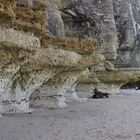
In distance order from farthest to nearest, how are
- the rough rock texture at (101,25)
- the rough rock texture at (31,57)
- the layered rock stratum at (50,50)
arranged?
the rough rock texture at (101,25) < the layered rock stratum at (50,50) < the rough rock texture at (31,57)

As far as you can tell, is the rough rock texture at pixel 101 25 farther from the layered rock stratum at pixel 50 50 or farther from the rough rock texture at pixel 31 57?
the rough rock texture at pixel 31 57

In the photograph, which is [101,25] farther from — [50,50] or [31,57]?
[31,57]

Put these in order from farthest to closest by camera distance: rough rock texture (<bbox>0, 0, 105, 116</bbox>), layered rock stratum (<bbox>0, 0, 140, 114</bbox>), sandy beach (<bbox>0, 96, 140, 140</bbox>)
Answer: layered rock stratum (<bbox>0, 0, 140, 114</bbox>) → rough rock texture (<bbox>0, 0, 105, 116</bbox>) → sandy beach (<bbox>0, 96, 140, 140</bbox>)

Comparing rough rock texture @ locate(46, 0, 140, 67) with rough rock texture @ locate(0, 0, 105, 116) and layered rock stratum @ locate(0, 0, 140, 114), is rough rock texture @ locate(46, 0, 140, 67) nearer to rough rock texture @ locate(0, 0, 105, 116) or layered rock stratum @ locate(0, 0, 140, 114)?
layered rock stratum @ locate(0, 0, 140, 114)

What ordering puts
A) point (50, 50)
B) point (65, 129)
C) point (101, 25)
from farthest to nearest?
point (101, 25)
point (50, 50)
point (65, 129)

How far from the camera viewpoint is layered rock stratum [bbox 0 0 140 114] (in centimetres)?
990

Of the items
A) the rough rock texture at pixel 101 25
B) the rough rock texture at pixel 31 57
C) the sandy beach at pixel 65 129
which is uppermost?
the rough rock texture at pixel 101 25

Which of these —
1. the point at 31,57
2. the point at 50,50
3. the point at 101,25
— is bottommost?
the point at 31,57

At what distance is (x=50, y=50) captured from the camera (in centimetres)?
1421

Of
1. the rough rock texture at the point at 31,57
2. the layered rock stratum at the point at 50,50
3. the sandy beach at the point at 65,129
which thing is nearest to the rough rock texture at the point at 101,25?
the layered rock stratum at the point at 50,50

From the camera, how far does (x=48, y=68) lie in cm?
1395

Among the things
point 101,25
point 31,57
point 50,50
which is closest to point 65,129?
point 31,57

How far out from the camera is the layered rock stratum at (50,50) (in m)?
9.90

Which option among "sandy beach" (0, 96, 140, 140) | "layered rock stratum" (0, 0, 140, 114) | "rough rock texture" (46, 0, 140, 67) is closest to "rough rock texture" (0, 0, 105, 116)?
"layered rock stratum" (0, 0, 140, 114)
